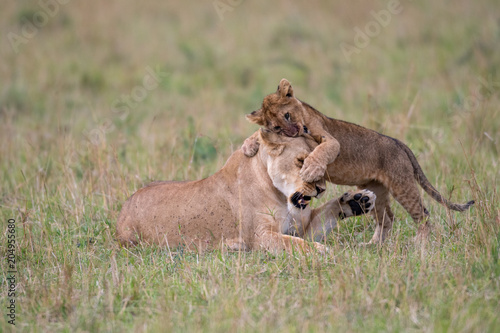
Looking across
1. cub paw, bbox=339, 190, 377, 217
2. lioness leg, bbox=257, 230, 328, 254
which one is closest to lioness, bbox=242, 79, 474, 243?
cub paw, bbox=339, 190, 377, 217

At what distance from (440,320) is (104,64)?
381 inches

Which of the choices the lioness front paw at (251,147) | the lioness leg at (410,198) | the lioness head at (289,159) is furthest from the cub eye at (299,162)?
the lioness leg at (410,198)

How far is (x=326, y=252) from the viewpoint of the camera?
436cm

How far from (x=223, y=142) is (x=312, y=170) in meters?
3.13

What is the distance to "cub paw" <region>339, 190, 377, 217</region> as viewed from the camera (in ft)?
15.7

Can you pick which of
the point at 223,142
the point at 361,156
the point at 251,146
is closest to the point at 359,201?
the point at 361,156

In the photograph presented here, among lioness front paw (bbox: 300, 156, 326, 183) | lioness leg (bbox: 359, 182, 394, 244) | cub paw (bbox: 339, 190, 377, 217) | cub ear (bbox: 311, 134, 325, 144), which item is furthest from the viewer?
lioness leg (bbox: 359, 182, 394, 244)

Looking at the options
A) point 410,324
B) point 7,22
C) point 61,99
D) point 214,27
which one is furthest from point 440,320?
point 7,22

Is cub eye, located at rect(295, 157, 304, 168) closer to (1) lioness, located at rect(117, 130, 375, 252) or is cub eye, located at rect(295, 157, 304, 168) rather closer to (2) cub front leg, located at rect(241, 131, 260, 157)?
(1) lioness, located at rect(117, 130, 375, 252)

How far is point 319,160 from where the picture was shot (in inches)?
173

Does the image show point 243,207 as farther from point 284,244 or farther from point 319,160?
point 319,160

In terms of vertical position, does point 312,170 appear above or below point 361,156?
below

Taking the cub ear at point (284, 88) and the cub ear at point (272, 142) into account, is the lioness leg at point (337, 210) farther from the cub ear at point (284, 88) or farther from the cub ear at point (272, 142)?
the cub ear at point (284, 88)

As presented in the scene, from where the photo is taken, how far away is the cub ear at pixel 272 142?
460cm
